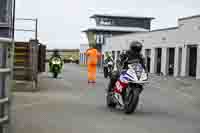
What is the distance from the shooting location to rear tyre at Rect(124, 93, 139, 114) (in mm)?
10398

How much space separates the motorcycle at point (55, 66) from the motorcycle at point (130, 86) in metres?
14.8

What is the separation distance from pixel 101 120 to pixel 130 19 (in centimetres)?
9585

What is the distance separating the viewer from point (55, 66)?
25844 mm

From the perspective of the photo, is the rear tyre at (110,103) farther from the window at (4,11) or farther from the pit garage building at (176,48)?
the pit garage building at (176,48)

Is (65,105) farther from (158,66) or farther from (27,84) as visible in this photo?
(158,66)

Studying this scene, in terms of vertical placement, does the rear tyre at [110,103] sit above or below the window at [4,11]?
below

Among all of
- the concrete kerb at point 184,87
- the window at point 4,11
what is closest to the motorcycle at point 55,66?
the concrete kerb at point 184,87

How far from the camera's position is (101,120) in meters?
9.55

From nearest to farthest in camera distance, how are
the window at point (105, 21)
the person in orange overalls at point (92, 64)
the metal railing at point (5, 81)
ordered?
the metal railing at point (5, 81) → the person in orange overalls at point (92, 64) → the window at point (105, 21)

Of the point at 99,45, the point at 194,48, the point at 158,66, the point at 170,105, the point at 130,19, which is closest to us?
the point at 170,105

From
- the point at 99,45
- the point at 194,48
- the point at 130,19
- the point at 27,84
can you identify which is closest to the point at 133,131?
the point at 27,84

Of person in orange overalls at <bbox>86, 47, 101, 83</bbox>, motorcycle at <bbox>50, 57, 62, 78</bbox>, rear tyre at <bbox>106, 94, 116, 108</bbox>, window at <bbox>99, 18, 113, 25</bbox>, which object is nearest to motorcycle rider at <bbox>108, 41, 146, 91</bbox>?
rear tyre at <bbox>106, 94, 116, 108</bbox>

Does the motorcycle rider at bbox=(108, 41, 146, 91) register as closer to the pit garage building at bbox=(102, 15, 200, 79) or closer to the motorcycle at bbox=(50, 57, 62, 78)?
the motorcycle at bbox=(50, 57, 62, 78)

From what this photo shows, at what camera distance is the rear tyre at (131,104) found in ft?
34.1
